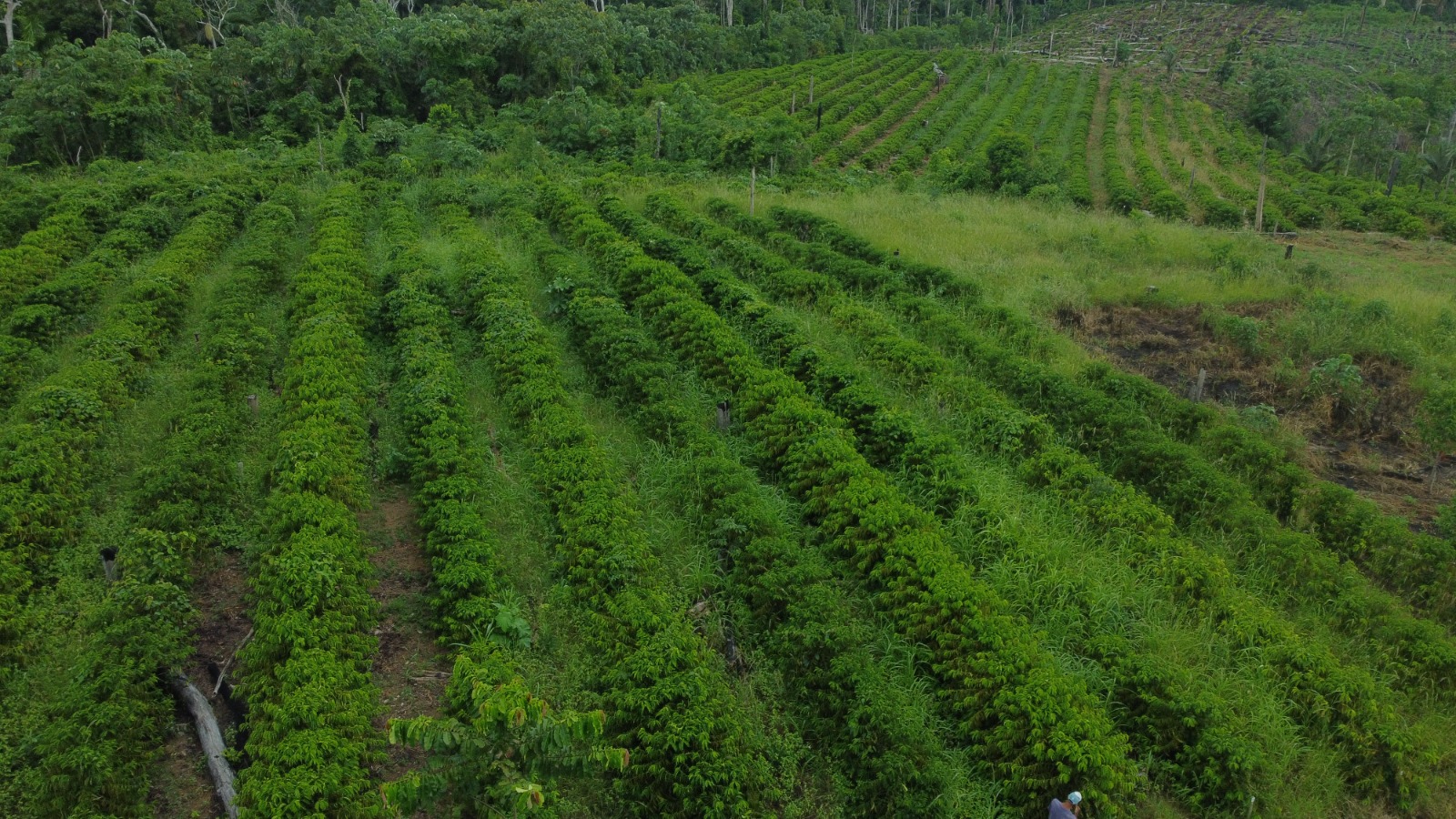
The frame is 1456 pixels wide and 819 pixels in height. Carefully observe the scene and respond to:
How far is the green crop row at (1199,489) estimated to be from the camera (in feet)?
31.7

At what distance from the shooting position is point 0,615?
9.48 metres

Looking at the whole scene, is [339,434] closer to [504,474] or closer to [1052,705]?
[504,474]

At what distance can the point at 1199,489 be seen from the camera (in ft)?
39.9

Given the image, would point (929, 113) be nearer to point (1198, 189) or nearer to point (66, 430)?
point (1198, 189)

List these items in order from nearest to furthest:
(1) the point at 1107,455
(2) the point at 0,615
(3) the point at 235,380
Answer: (2) the point at 0,615, (1) the point at 1107,455, (3) the point at 235,380

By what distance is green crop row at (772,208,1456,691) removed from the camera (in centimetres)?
965

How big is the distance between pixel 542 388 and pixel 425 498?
333 cm

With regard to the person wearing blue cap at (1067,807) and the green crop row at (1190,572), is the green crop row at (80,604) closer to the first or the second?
the person wearing blue cap at (1067,807)

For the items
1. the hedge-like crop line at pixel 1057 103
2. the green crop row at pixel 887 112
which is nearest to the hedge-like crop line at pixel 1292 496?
the green crop row at pixel 887 112

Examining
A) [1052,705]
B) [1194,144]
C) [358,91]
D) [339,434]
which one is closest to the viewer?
[1052,705]

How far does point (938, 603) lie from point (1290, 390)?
433 inches

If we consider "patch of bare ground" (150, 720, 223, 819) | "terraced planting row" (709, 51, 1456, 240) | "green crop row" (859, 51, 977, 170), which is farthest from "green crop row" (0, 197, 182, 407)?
"green crop row" (859, 51, 977, 170)

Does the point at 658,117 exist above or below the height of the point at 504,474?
above

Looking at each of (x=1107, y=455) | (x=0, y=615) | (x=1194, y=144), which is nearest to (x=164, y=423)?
(x=0, y=615)
